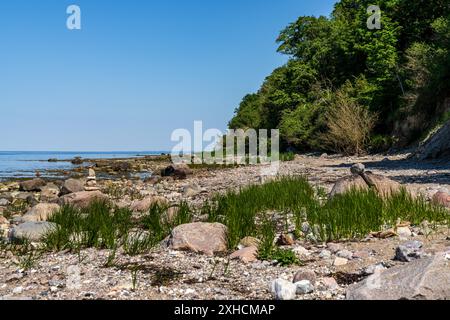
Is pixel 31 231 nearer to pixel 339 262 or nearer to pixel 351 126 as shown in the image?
pixel 339 262

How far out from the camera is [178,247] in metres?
5.90

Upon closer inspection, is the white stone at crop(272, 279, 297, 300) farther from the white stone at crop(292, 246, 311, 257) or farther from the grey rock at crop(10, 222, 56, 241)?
the grey rock at crop(10, 222, 56, 241)

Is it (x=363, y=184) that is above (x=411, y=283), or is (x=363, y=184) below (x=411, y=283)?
above

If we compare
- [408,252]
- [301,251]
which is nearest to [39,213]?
[301,251]

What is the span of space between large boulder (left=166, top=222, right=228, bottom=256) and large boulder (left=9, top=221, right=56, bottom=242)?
2223 mm

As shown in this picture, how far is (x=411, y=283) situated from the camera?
3.40 metres

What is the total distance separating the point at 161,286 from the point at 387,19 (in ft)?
109

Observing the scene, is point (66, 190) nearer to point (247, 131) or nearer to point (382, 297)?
point (382, 297)

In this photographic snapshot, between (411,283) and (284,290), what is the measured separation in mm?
1038

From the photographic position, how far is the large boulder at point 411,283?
3.30 meters

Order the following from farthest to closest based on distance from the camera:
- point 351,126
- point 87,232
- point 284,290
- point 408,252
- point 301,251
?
1. point 351,126
2. point 87,232
3. point 301,251
4. point 408,252
5. point 284,290

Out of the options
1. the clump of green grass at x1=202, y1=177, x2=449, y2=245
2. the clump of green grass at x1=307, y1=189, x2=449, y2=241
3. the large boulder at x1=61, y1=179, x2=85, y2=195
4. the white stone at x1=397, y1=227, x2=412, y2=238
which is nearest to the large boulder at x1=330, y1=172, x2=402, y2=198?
the clump of green grass at x1=202, y1=177, x2=449, y2=245

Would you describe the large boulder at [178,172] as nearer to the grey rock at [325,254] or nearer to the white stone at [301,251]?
the white stone at [301,251]

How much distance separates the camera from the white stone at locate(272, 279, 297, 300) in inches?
150
